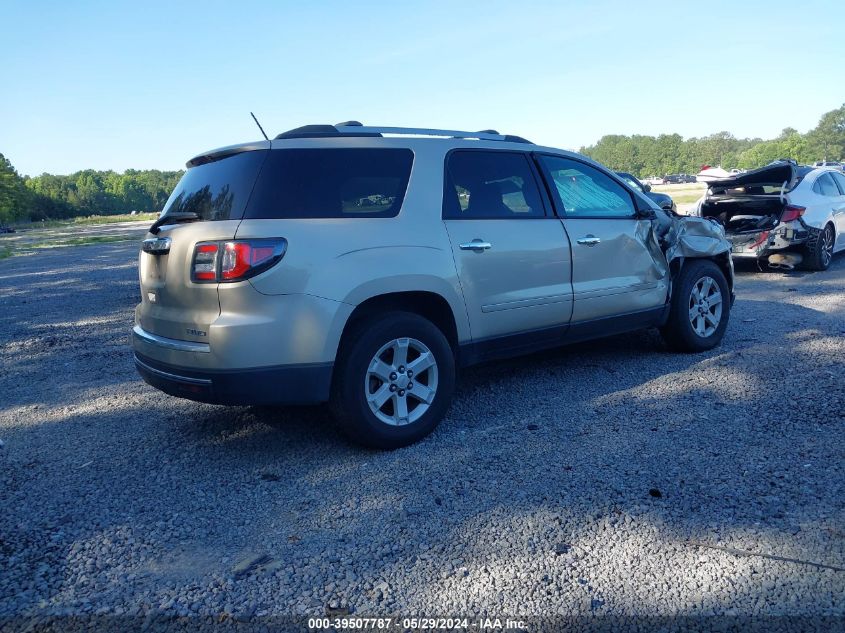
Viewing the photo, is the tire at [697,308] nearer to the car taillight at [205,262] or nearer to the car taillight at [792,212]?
the car taillight at [205,262]

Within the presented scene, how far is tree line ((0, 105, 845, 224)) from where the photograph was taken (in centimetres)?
11819

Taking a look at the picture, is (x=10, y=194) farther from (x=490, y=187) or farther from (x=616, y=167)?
(x=616, y=167)

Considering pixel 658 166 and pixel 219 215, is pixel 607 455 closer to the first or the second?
pixel 219 215

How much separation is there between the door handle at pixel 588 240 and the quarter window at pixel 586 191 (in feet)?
0.57

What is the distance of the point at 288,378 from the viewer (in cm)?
358

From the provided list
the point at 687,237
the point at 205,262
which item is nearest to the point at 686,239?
the point at 687,237

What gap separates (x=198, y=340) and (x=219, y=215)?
2.34 ft

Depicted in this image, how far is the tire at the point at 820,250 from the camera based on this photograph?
1009 cm

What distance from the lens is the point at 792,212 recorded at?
987 cm

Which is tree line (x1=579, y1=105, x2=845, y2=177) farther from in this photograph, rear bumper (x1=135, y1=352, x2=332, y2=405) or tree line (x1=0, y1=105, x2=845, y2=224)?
rear bumper (x1=135, y1=352, x2=332, y2=405)

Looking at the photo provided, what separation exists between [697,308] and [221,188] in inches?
162

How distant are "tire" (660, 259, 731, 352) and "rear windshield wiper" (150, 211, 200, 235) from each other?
3941 millimetres

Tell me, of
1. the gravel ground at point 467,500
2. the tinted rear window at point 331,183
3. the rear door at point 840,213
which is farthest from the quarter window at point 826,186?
the tinted rear window at point 331,183

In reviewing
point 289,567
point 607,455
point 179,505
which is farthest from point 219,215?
point 607,455
